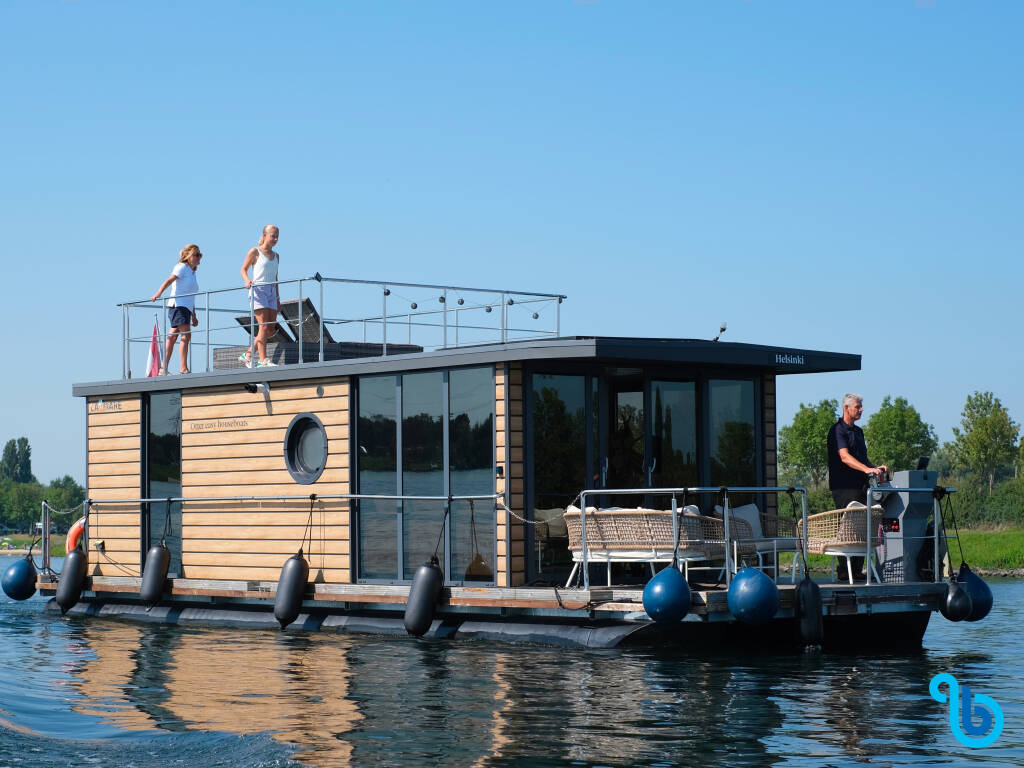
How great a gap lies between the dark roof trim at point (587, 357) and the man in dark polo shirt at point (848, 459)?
3.45 ft

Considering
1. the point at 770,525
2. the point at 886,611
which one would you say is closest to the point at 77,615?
the point at 770,525

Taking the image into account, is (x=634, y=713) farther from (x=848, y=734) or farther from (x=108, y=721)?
(x=108, y=721)

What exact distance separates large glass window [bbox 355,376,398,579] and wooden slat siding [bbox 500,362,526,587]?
5.41 ft

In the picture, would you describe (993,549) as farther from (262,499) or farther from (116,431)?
(262,499)

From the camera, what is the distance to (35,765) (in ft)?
28.5

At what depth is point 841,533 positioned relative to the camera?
13.2 m

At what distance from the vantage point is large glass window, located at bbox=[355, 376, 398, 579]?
1494cm

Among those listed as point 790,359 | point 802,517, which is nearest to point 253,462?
point 790,359

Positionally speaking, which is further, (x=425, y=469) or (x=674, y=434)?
(x=674, y=434)

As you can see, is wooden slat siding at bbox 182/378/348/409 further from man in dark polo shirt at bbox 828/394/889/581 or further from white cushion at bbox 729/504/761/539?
man in dark polo shirt at bbox 828/394/889/581

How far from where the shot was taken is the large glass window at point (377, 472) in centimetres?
1494

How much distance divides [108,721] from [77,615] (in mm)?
9062

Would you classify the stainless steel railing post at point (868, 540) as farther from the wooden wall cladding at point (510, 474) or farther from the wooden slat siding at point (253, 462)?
the wooden slat siding at point (253, 462)

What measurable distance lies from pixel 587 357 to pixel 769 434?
10.5 ft
